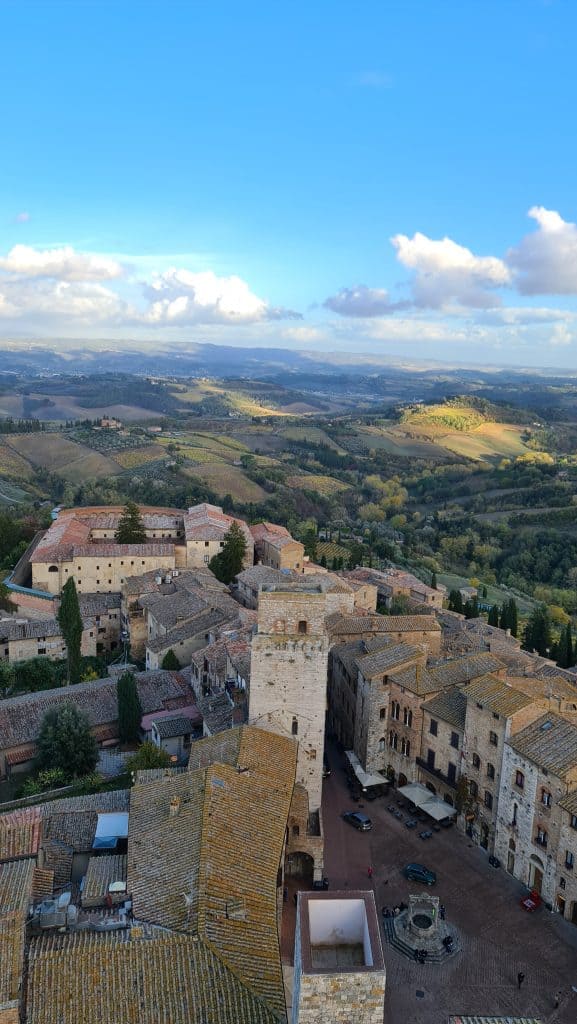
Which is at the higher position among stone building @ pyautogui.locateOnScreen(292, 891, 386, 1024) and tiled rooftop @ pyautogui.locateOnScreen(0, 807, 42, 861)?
stone building @ pyautogui.locateOnScreen(292, 891, 386, 1024)

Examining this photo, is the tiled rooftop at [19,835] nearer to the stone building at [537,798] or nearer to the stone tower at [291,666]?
the stone tower at [291,666]

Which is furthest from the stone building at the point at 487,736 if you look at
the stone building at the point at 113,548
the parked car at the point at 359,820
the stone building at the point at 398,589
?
the stone building at the point at 113,548

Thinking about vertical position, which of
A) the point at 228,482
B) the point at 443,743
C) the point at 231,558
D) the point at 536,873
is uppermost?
the point at 231,558

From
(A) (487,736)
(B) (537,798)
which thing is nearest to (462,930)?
(B) (537,798)

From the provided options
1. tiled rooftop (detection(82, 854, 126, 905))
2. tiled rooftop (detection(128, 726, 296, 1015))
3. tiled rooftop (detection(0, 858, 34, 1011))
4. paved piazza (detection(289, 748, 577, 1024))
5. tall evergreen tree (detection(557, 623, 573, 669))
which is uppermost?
tiled rooftop (detection(0, 858, 34, 1011))

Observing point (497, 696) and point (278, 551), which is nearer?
point (497, 696)

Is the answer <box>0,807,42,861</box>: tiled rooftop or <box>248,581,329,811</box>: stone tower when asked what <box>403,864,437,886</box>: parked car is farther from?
<box>0,807,42,861</box>: tiled rooftop

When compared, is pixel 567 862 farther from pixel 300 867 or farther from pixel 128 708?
pixel 128 708

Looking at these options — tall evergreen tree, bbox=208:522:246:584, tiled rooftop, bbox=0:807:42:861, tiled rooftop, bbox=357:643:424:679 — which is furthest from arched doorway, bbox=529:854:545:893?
tall evergreen tree, bbox=208:522:246:584
